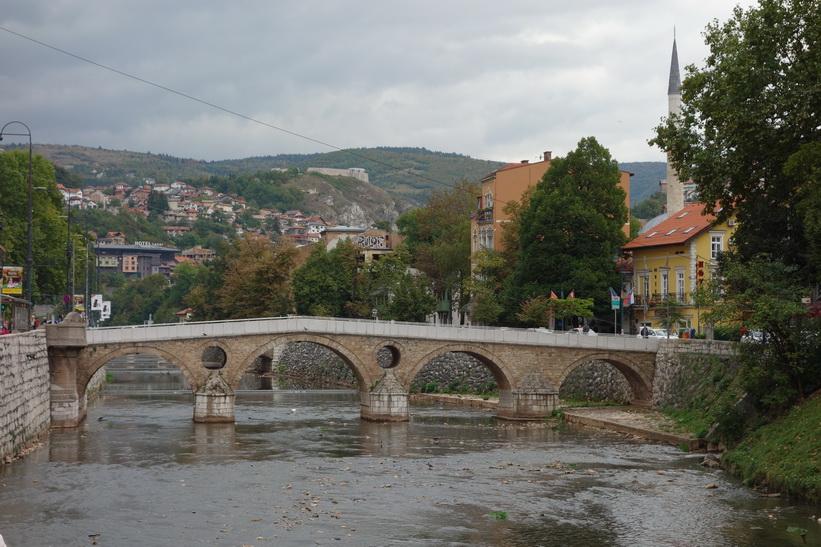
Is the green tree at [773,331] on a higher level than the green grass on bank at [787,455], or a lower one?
higher

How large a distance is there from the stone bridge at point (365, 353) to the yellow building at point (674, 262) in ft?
18.0

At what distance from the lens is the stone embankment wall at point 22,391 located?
26953 mm

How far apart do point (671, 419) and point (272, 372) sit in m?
41.0

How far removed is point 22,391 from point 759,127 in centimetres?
2246

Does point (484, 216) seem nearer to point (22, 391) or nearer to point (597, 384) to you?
point (597, 384)

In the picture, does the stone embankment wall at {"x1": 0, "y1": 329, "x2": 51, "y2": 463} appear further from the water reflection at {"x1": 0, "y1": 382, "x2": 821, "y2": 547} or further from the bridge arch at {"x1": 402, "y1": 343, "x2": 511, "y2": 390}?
the bridge arch at {"x1": 402, "y1": 343, "x2": 511, "y2": 390}

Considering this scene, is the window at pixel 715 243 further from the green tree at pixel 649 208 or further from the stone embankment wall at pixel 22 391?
the green tree at pixel 649 208

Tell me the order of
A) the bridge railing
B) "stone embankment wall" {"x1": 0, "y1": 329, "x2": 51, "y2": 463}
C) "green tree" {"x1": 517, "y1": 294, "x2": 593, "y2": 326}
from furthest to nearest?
"green tree" {"x1": 517, "y1": 294, "x2": 593, "y2": 326}, the bridge railing, "stone embankment wall" {"x1": 0, "y1": 329, "x2": 51, "y2": 463}

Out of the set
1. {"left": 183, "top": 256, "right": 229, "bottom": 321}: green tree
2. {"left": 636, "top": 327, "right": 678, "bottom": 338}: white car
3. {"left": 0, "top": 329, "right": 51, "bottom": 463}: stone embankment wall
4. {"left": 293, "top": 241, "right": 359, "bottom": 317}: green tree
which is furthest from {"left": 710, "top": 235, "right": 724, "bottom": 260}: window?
{"left": 183, "top": 256, "right": 229, "bottom": 321}: green tree

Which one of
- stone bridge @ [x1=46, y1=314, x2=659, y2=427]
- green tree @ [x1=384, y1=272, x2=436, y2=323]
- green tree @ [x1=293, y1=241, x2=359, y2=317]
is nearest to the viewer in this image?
stone bridge @ [x1=46, y1=314, x2=659, y2=427]

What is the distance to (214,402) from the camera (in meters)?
38.7

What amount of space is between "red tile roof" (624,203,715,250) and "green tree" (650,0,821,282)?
14.8 meters

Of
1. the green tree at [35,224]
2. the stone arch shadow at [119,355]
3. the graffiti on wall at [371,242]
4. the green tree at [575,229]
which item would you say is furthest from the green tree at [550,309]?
the graffiti on wall at [371,242]

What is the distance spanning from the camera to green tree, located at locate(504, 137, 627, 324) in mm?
49812
